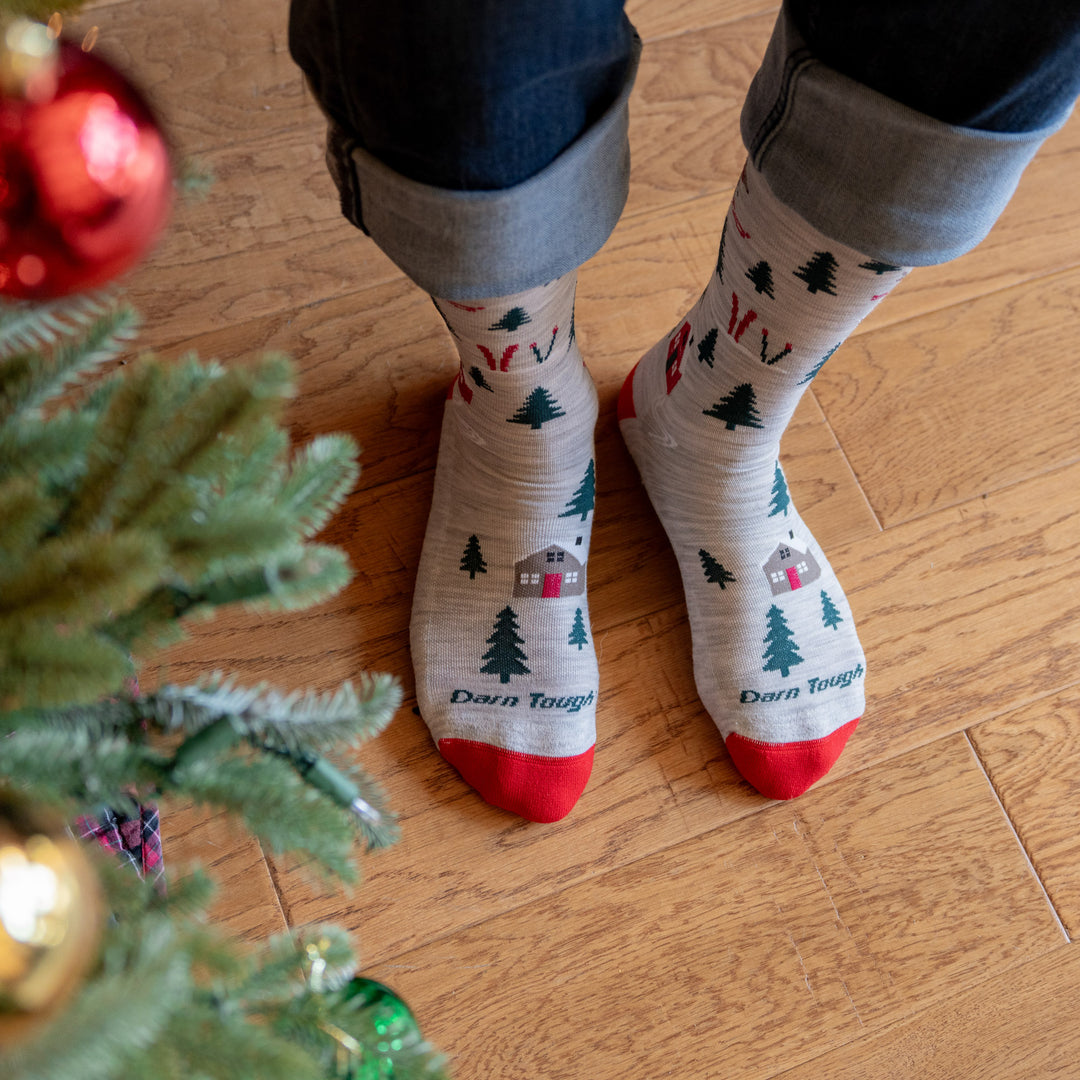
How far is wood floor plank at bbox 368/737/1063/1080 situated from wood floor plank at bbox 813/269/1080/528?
29 cm

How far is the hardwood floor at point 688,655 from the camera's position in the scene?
0.74 meters

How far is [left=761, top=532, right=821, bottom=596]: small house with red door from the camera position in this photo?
0.81 metres

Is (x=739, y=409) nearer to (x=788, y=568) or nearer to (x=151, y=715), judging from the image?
(x=788, y=568)

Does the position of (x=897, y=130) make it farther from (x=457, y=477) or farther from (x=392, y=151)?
(x=457, y=477)

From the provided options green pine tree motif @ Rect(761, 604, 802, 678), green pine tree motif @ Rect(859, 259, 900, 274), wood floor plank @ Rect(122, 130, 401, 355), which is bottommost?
green pine tree motif @ Rect(761, 604, 802, 678)

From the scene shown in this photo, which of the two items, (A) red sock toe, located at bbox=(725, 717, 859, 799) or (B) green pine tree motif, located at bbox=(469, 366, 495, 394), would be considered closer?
(B) green pine tree motif, located at bbox=(469, 366, 495, 394)

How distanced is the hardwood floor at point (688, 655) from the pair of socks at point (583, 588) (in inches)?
1.5

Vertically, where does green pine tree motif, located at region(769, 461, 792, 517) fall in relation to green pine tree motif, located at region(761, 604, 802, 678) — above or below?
above

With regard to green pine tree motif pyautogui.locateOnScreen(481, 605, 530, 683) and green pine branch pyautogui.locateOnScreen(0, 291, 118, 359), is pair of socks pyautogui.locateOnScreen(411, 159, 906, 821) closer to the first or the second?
green pine tree motif pyautogui.locateOnScreen(481, 605, 530, 683)

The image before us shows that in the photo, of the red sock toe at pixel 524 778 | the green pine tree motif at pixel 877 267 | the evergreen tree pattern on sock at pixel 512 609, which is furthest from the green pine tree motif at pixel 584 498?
the green pine tree motif at pixel 877 267

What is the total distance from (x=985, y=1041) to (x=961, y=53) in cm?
74

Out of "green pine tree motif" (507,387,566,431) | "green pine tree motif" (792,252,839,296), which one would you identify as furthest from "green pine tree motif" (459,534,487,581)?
"green pine tree motif" (792,252,839,296)

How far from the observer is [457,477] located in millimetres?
818

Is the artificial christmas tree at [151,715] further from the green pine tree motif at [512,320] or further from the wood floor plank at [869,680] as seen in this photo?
the wood floor plank at [869,680]
